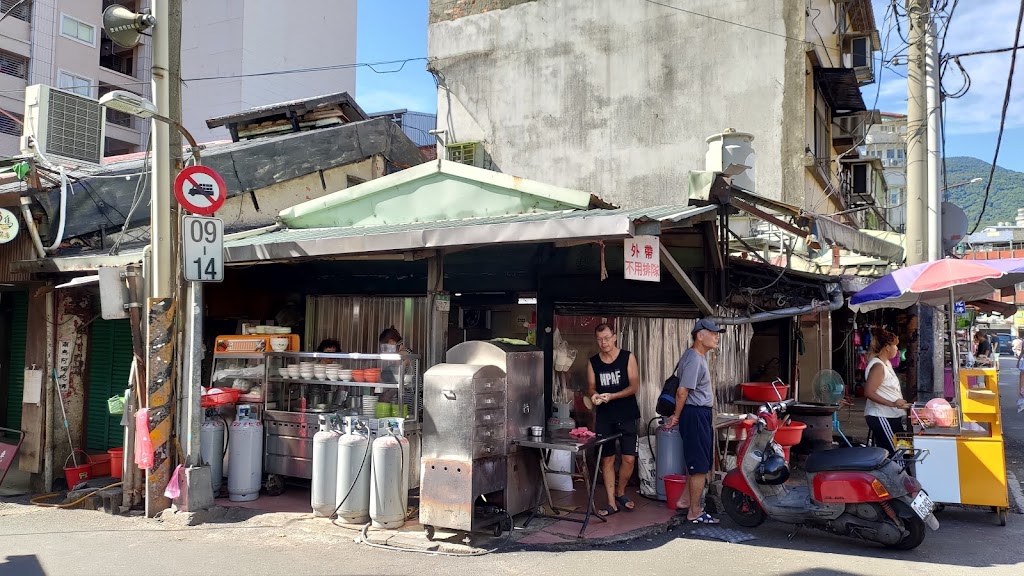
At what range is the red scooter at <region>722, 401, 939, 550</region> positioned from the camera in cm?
627

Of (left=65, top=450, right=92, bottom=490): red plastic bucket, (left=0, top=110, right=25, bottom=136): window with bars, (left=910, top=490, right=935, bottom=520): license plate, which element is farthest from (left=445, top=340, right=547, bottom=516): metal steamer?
(left=0, top=110, right=25, bottom=136): window with bars

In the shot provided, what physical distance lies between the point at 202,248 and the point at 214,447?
2393mm

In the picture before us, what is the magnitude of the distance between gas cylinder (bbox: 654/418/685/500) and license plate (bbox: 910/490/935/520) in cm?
251

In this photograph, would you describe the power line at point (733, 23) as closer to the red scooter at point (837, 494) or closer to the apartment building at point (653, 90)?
the apartment building at point (653, 90)

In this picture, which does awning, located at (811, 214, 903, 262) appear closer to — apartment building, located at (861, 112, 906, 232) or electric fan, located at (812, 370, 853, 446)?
electric fan, located at (812, 370, 853, 446)

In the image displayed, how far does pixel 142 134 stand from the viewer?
119 feet

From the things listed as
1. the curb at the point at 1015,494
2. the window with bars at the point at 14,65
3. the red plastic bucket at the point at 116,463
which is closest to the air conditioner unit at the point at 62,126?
the red plastic bucket at the point at 116,463

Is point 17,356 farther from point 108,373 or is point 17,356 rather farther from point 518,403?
point 518,403

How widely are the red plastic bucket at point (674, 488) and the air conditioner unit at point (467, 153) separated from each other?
11963 mm

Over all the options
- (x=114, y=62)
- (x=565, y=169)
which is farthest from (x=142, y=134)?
(x=565, y=169)

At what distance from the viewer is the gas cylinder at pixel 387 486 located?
716 cm

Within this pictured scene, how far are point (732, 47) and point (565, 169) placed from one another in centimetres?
449

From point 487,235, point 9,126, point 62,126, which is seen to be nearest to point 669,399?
point 487,235

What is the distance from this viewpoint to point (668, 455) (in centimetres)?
830
